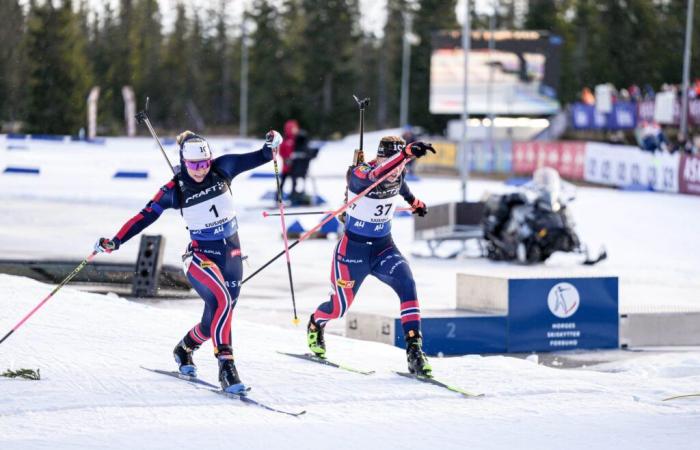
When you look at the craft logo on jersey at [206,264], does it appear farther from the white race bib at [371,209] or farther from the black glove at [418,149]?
the black glove at [418,149]

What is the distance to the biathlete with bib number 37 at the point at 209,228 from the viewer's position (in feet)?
29.5

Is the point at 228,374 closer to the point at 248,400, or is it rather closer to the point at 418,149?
the point at 248,400

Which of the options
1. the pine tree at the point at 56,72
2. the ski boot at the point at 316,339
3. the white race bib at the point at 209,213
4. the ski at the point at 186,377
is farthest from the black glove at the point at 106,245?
the pine tree at the point at 56,72

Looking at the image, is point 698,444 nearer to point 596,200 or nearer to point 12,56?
point 596,200

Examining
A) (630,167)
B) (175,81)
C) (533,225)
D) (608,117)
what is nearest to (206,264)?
(533,225)

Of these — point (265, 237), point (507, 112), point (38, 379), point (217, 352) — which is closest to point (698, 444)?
point (217, 352)

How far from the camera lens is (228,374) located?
8.96 m

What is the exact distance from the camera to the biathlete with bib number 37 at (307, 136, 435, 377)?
9.86 meters

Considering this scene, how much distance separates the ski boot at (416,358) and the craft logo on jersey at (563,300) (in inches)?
132

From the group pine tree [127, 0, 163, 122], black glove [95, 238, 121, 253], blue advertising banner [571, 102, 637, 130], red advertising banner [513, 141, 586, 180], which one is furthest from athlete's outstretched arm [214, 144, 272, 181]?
pine tree [127, 0, 163, 122]

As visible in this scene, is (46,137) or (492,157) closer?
(46,137)

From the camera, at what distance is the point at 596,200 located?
109 ft

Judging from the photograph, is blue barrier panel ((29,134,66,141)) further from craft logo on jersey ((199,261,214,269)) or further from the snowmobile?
craft logo on jersey ((199,261,214,269))

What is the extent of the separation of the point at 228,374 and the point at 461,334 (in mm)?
4129
